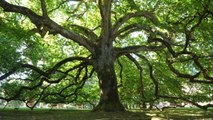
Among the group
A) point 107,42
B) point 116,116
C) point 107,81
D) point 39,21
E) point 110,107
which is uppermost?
point 39,21

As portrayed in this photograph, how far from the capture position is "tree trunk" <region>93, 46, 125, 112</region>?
52.1 feet

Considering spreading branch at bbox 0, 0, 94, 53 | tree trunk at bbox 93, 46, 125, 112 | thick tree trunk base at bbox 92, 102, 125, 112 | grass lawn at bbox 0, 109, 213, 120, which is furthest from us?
tree trunk at bbox 93, 46, 125, 112

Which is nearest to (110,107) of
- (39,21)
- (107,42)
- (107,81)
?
(107,81)

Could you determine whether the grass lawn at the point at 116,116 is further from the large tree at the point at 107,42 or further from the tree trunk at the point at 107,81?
the tree trunk at the point at 107,81

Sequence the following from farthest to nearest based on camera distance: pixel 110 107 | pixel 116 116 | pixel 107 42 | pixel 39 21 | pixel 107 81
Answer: pixel 107 42 → pixel 107 81 → pixel 110 107 → pixel 39 21 → pixel 116 116

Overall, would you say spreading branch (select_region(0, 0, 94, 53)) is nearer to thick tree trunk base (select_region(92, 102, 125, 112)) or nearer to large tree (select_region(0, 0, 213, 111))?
large tree (select_region(0, 0, 213, 111))

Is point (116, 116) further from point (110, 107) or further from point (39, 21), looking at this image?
point (39, 21)

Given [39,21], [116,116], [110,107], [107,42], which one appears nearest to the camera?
[116,116]

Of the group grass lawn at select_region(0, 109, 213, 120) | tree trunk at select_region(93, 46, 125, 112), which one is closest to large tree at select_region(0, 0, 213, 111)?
tree trunk at select_region(93, 46, 125, 112)

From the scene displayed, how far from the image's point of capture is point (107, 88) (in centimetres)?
1638

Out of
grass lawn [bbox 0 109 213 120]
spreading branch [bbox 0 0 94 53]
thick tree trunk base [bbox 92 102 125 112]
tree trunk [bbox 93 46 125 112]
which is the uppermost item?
spreading branch [bbox 0 0 94 53]

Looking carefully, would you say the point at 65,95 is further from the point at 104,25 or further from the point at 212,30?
the point at 212,30

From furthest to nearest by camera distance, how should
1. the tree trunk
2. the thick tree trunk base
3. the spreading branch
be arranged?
the tree trunk → the thick tree trunk base → the spreading branch

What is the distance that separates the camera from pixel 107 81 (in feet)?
53.9
